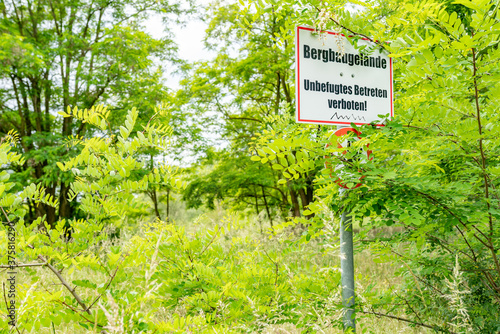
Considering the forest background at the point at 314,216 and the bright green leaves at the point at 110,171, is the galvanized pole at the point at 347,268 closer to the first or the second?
the forest background at the point at 314,216

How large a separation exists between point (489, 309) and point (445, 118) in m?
1.58

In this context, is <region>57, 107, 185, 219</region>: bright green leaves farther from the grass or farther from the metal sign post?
the metal sign post

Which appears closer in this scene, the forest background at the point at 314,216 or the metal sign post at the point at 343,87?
the forest background at the point at 314,216

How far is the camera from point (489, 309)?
2.37 metres

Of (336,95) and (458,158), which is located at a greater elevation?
(336,95)

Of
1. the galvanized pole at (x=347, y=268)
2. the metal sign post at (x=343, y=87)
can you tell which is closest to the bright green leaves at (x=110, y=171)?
the metal sign post at (x=343, y=87)

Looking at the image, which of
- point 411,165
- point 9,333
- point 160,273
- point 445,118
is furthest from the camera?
point 160,273

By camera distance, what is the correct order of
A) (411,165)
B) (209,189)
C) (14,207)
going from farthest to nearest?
(209,189), (411,165), (14,207)

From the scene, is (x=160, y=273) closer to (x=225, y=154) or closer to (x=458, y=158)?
(x=458, y=158)

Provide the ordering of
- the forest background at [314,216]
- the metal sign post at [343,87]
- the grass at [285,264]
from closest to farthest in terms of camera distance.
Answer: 1. the forest background at [314,216]
2. the grass at [285,264]
3. the metal sign post at [343,87]

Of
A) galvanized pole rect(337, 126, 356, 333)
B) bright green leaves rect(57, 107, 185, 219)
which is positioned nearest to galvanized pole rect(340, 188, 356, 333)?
galvanized pole rect(337, 126, 356, 333)

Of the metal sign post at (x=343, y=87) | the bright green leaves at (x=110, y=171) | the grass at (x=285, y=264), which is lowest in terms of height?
the grass at (x=285, y=264)

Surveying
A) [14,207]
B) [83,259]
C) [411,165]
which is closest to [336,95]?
[411,165]

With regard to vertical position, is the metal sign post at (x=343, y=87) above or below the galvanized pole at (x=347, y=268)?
above
